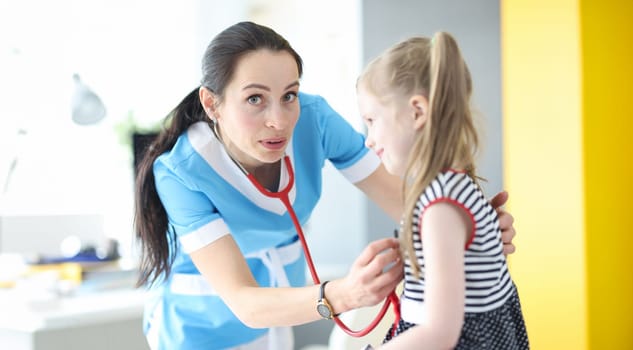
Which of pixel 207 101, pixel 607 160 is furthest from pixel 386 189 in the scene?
pixel 607 160

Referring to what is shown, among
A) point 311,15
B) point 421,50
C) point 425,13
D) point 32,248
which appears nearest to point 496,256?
point 421,50

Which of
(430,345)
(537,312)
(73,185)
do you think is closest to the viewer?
(430,345)

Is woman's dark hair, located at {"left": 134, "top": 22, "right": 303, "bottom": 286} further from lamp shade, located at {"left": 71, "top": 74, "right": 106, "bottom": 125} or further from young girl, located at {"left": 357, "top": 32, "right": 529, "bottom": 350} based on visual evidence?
lamp shade, located at {"left": 71, "top": 74, "right": 106, "bottom": 125}

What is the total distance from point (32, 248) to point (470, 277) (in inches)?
88.4

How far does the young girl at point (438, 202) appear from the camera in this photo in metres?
0.90

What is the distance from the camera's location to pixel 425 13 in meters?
2.86

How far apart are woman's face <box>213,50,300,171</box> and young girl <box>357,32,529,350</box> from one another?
0.34 m

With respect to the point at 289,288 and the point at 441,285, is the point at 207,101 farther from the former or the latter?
the point at 441,285

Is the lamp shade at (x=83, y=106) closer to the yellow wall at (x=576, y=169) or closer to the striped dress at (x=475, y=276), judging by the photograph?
the yellow wall at (x=576, y=169)

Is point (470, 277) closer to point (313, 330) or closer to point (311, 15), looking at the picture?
point (313, 330)

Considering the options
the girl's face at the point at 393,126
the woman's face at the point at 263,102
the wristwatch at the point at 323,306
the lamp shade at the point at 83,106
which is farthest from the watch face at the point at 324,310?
the lamp shade at the point at 83,106

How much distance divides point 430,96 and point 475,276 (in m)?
0.25

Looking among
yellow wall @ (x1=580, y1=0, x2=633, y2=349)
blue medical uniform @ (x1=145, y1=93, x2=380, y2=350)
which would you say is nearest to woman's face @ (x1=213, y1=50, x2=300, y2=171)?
blue medical uniform @ (x1=145, y1=93, x2=380, y2=350)

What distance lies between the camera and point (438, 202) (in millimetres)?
919
